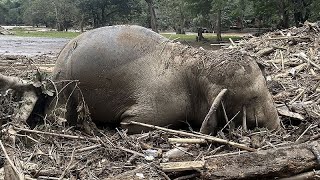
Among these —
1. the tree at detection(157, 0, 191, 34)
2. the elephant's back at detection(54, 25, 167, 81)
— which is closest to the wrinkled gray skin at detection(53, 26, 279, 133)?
the elephant's back at detection(54, 25, 167, 81)

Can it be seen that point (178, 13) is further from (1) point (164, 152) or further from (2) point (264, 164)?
(2) point (264, 164)

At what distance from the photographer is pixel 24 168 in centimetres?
454

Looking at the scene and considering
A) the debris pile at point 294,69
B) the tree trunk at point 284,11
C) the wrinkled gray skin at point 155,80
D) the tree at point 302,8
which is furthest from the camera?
the tree trunk at point 284,11

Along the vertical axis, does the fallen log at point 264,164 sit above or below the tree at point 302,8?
below

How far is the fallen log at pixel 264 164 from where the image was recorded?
172 inches

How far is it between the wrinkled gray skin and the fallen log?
1.27 m

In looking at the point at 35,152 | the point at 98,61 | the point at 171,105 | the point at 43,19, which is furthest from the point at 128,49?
the point at 43,19

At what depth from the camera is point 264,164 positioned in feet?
14.7

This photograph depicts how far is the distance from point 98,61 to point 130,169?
2.16 m

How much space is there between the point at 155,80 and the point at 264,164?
214cm

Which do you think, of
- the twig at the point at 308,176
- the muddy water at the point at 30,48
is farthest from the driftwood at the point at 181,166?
the muddy water at the point at 30,48

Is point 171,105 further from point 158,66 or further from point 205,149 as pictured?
point 205,149

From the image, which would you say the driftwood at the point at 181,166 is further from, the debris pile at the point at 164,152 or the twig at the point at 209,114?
the twig at the point at 209,114

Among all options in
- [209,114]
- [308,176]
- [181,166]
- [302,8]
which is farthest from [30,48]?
[308,176]
